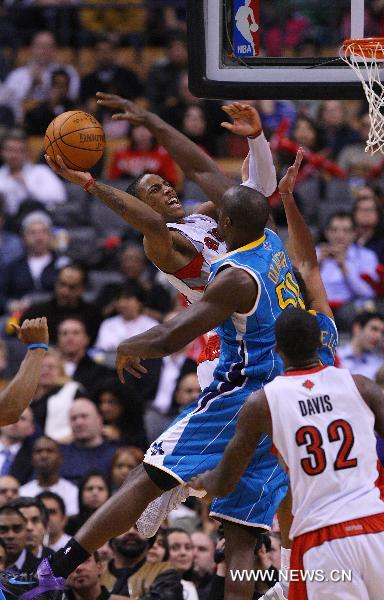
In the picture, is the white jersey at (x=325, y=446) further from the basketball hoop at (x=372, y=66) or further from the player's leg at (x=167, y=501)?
the basketball hoop at (x=372, y=66)

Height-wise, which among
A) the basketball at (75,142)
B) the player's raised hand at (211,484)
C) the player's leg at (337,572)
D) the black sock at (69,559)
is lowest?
the black sock at (69,559)

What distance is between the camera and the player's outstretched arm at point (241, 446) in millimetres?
5512

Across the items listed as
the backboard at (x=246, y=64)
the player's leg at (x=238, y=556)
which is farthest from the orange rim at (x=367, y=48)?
the player's leg at (x=238, y=556)

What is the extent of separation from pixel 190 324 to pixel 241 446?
67 centimetres

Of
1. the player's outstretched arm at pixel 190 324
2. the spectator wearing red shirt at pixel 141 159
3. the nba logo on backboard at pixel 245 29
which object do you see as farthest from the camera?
the spectator wearing red shirt at pixel 141 159

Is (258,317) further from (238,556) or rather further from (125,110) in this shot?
(125,110)

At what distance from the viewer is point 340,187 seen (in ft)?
43.9

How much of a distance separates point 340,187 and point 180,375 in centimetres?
350

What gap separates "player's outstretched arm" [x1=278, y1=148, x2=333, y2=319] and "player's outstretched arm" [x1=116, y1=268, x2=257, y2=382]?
1.06m

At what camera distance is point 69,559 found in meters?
6.45

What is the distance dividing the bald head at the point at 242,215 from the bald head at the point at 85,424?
3789 mm

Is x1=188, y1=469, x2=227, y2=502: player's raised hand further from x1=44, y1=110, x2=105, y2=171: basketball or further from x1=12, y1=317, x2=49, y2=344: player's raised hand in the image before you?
x1=44, y1=110, x2=105, y2=171: basketball

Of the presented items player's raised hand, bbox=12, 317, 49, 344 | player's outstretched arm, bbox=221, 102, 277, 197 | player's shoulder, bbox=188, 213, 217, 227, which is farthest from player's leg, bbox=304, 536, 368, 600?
player's outstretched arm, bbox=221, 102, 277, 197

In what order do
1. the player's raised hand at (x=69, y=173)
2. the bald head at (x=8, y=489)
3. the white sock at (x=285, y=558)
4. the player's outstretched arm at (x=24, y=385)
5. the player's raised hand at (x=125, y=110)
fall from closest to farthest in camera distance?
1. the player's outstretched arm at (x=24, y=385)
2. the player's raised hand at (x=69, y=173)
3. the white sock at (x=285, y=558)
4. the player's raised hand at (x=125, y=110)
5. the bald head at (x=8, y=489)
